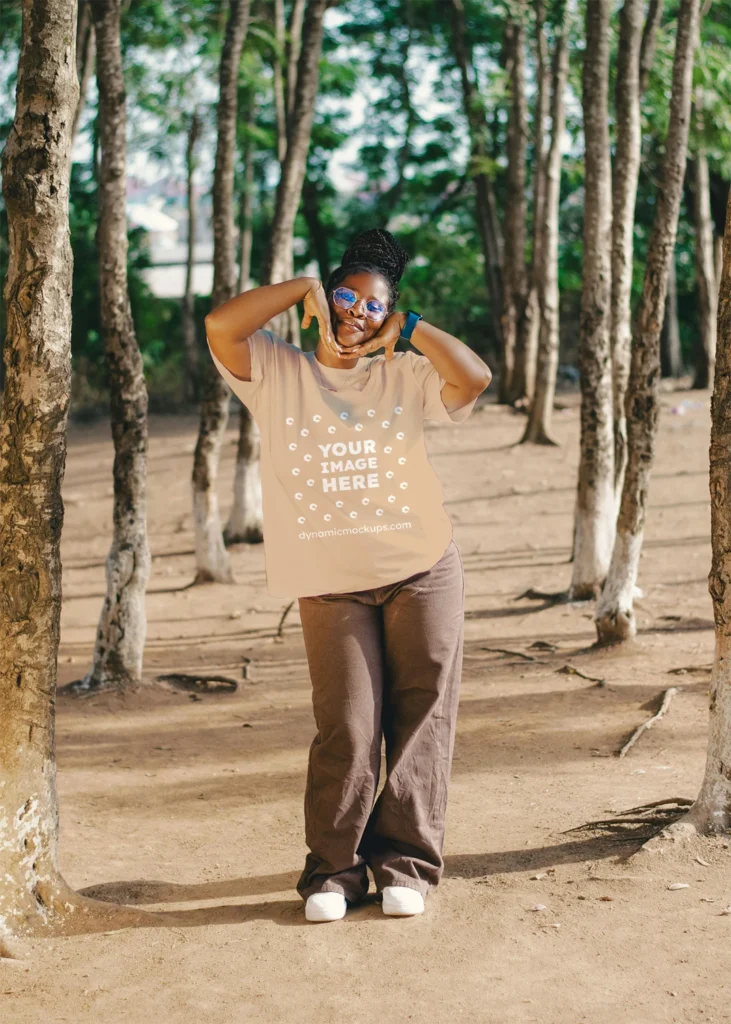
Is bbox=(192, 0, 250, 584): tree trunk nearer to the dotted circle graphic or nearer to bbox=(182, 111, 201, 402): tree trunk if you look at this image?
the dotted circle graphic

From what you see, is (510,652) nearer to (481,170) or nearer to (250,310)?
(250,310)

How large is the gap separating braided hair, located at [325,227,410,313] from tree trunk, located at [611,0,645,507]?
5.16 meters

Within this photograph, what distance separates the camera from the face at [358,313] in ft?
11.5

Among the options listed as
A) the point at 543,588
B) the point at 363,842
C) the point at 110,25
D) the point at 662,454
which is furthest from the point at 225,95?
the point at 363,842

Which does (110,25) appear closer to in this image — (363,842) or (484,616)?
(484,616)

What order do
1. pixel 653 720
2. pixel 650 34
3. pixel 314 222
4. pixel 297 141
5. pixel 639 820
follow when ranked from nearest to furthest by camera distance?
1. pixel 639 820
2. pixel 653 720
3. pixel 650 34
4. pixel 297 141
5. pixel 314 222

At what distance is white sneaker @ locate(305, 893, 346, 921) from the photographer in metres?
3.64

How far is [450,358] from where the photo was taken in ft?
11.5

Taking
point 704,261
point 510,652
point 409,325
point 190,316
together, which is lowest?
point 510,652

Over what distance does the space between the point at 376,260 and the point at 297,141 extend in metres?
7.66

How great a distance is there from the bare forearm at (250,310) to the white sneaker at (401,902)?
1.73 m

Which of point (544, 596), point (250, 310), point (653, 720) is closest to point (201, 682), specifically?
point (653, 720)

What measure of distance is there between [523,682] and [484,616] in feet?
6.79

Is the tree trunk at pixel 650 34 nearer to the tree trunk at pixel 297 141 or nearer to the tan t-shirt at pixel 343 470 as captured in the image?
the tree trunk at pixel 297 141
